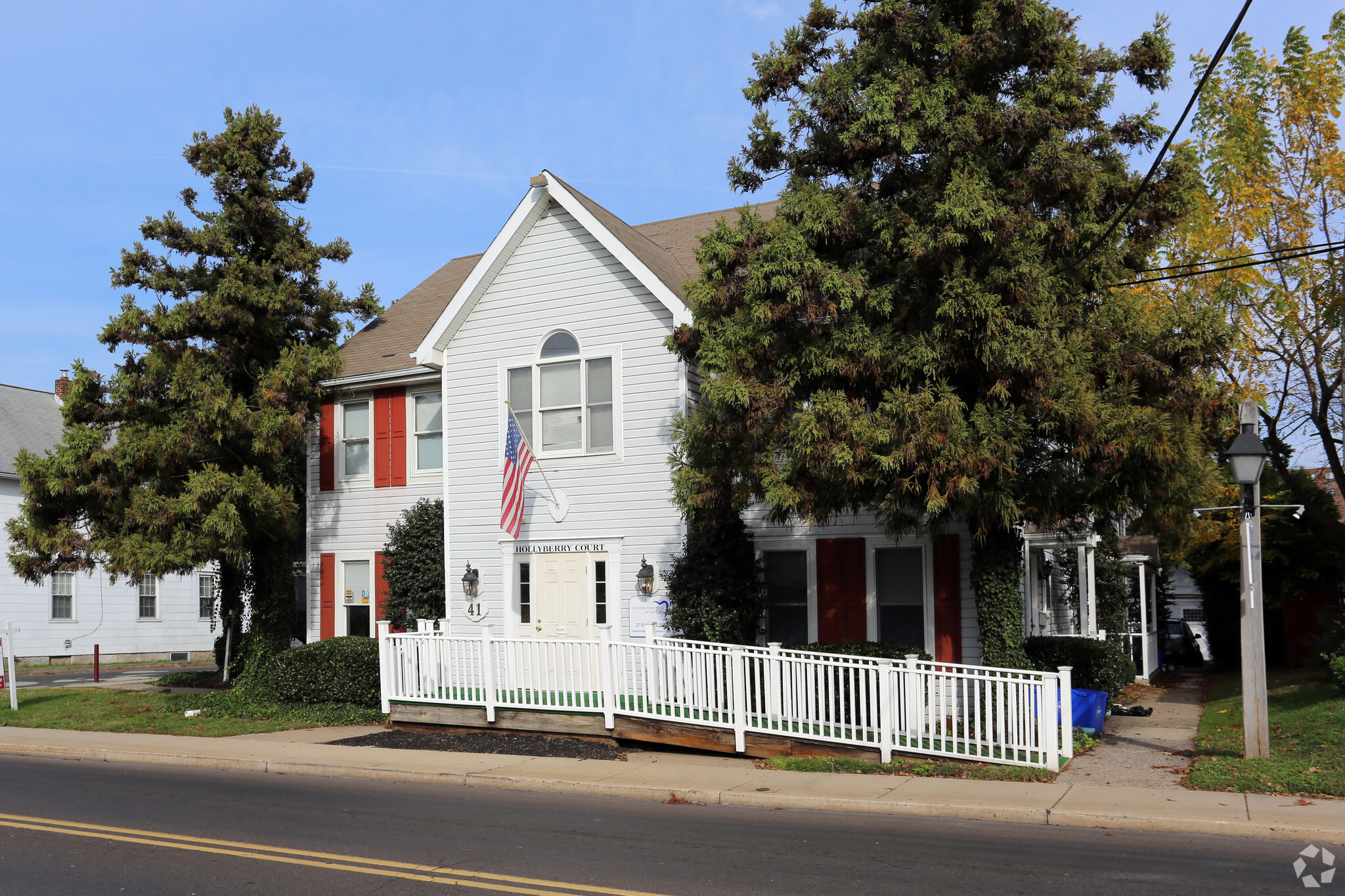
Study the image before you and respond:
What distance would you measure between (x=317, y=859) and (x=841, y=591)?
1030cm

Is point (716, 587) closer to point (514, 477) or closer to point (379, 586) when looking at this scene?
point (514, 477)

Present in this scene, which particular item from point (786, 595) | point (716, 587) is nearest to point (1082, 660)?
point (786, 595)

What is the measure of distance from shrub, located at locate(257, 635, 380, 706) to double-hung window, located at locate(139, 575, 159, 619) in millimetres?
21509

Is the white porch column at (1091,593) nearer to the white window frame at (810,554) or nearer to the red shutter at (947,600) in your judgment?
the red shutter at (947,600)

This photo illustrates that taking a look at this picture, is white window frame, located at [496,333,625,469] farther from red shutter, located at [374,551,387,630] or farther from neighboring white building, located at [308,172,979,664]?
red shutter, located at [374,551,387,630]

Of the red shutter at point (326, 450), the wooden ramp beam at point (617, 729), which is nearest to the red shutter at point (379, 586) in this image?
the red shutter at point (326, 450)

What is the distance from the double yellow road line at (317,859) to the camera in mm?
7102

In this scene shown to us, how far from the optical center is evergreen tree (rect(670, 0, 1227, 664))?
12000mm

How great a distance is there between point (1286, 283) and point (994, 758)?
41.0 feet

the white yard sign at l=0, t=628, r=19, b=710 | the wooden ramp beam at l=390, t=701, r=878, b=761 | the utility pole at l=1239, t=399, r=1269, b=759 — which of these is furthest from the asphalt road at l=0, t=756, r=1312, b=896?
the white yard sign at l=0, t=628, r=19, b=710

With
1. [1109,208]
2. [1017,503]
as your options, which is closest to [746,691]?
[1017,503]

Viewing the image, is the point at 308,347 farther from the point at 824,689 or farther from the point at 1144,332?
the point at 1144,332

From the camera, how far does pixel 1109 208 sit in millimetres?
13445

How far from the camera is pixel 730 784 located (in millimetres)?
11266
